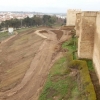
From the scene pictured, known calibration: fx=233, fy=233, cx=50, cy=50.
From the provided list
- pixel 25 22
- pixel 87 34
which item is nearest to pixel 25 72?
pixel 87 34

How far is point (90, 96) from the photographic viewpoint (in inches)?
437

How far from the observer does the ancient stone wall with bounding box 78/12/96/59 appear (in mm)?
15820

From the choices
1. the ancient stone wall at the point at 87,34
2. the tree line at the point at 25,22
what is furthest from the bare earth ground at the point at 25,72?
the tree line at the point at 25,22

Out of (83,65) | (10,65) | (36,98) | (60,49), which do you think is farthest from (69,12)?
(36,98)

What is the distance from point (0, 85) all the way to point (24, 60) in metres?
5.85

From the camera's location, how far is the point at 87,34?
1620 centimetres

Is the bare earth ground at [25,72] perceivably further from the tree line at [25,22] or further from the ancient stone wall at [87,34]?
the tree line at [25,22]

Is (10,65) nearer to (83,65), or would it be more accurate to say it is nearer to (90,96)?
(83,65)

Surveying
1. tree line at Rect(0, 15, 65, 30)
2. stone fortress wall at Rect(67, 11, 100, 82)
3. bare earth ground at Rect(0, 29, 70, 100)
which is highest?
stone fortress wall at Rect(67, 11, 100, 82)

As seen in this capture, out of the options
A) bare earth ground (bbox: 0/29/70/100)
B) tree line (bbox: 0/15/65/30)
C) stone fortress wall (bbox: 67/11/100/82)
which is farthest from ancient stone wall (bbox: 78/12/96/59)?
tree line (bbox: 0/15/65/30)

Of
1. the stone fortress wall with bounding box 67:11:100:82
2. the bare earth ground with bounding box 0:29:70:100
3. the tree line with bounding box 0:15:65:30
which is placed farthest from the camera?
the tree line with bounding box 0:15:65:30

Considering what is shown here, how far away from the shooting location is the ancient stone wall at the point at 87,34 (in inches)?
623

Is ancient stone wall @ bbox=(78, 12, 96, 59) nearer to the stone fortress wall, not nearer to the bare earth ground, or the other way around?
the stone fortress wall

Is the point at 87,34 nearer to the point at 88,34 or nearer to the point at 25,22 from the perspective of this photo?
the point at 88,34
